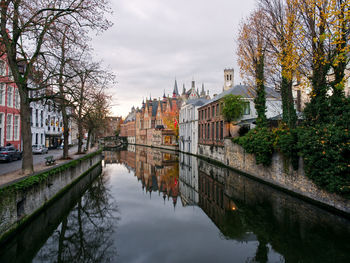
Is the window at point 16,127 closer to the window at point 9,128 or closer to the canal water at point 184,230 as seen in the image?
the window at point 9,128

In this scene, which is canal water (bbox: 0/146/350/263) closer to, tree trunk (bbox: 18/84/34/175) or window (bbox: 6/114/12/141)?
tree trunk (bbox: 18/84/34/175)

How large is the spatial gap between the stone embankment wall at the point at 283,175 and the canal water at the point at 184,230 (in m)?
0.53

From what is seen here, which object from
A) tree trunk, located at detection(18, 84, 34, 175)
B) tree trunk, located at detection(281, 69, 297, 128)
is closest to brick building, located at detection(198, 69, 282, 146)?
tree trunk, located at detection(281, 69, 297, 128)

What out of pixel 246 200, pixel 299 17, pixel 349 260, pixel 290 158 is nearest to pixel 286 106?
pixel 290 158

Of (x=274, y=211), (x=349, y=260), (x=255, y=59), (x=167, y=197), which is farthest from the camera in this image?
(x=255, y=59)

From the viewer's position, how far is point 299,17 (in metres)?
13.2

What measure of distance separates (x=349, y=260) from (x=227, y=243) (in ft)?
11.3

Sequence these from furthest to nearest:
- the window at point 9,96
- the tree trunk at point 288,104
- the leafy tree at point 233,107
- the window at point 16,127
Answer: the window at point 16,127
the leafy tree at point 233,107
the window at point 9,96
the tree trunk at point 288,104

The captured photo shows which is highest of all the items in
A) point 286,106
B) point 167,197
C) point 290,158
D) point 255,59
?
point 255,59

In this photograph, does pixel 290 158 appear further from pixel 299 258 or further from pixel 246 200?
pixel 299 258

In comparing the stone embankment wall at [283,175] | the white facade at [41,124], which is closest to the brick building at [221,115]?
the stone embankment wall at [283,175]

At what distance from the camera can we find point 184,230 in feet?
31.9

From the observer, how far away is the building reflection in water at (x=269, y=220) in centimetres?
754

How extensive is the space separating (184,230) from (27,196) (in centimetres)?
605
